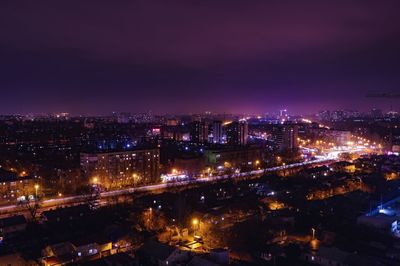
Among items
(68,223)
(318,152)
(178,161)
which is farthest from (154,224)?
(318,152)

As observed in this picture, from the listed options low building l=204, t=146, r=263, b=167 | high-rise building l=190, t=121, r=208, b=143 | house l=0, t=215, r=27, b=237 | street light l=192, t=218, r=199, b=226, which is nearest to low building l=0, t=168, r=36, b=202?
house l=0, t=215, r=27, b=237

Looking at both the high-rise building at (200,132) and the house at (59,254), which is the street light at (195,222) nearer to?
the house at (59,254)

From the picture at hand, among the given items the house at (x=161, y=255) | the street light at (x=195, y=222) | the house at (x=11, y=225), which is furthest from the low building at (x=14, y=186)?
the house at (x=161, y=255)

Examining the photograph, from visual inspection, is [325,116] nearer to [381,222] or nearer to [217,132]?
[217,132]

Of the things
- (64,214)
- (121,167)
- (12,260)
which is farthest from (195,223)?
(121,167)

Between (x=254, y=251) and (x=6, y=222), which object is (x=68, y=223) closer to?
(x=6, y=222)

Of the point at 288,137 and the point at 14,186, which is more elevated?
the point at 288,137
